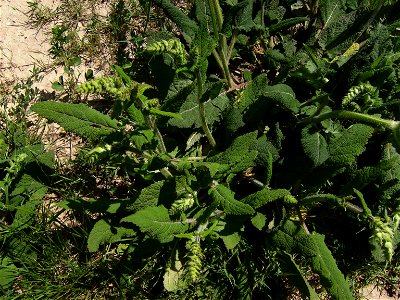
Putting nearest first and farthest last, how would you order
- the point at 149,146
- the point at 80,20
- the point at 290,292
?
the point at 149,146 → the point at 290,292 → the point at 80,20

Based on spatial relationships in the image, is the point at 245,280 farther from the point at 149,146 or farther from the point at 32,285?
the point at 32,285

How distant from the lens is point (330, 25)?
10.6 feet

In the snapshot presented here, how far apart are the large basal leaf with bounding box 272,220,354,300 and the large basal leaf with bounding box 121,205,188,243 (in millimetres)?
668

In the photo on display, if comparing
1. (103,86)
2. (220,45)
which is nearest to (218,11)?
(220,45)

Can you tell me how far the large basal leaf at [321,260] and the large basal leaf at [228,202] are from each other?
1.29 feet

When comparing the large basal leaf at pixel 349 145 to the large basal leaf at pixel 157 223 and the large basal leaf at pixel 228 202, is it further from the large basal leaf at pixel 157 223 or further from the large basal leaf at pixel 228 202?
the large basal leaf at pixel 157 223

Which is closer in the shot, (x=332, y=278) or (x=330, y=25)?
(x=332, y=278)

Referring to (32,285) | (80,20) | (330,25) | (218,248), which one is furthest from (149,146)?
(80,20)

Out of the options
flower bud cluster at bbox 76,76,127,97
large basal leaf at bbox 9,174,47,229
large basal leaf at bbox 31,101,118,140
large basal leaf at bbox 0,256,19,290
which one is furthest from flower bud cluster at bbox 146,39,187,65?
large basal leaf at bbox 0,256,19,290

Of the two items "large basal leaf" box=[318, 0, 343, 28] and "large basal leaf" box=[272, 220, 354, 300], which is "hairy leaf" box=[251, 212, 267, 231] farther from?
"large basal leaf" box=[318, 0, 343, 28]

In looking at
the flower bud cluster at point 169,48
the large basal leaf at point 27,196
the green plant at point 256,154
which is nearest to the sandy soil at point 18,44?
the large basal leaf at point 27,196

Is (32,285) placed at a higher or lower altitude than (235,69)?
lower

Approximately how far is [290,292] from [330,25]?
1850 mm

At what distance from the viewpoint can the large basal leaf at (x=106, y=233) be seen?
2930 mm
